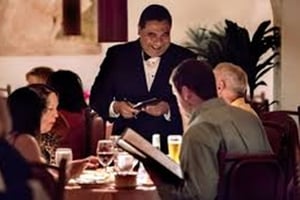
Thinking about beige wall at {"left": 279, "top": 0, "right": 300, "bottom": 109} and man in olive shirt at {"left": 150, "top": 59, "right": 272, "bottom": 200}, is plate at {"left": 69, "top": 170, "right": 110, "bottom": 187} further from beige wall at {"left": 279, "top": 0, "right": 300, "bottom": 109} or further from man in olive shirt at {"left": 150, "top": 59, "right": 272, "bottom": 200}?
beige wall at {"left": 279, "top": 0, "right": 300, "bottom": 109}

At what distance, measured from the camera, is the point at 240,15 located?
6719mm

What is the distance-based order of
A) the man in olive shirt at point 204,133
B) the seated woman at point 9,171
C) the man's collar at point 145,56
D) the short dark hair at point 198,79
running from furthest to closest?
the man's collar at point 145,56 < the short dark hair at point 198,79 < the man in olive shirt at point 204,133 < the seated woman at point 9,171

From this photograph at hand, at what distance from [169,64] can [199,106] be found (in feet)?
3.51

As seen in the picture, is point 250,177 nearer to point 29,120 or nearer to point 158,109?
point 29,120

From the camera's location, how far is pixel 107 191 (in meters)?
3.18

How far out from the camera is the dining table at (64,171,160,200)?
3.17m

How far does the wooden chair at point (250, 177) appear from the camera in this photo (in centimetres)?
282

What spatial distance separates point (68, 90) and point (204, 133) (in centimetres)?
174

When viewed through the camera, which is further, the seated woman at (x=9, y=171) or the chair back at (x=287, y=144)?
the chair back at (x=287, y=144)

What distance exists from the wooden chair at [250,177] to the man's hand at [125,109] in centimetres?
118

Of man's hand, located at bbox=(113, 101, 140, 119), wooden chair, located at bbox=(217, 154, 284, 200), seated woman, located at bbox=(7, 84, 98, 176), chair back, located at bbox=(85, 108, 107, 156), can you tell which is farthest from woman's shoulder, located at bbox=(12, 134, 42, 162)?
chair back, located at bbox=(85, 108, 107, 156)

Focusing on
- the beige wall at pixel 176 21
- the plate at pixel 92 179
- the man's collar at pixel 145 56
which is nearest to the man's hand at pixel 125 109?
the man's collar at pixel 145 56

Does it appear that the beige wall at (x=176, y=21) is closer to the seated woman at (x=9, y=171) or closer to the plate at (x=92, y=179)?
the plate at (x=92, y=179)

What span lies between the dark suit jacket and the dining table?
0.76 metres
